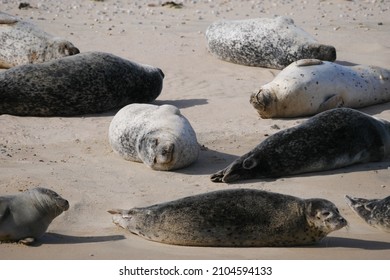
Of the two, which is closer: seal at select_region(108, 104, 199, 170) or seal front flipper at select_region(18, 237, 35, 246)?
seal front flipper at select_region(18, 237, 35, 246)

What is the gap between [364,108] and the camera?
10164mm

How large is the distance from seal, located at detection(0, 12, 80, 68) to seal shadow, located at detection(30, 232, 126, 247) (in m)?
5.51

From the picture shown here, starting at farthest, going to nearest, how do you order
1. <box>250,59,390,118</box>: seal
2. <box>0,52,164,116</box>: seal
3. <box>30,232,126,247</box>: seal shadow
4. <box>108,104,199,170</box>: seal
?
<box>0,52,164,116</box>: seal → <box>250,59,390,118</box>: seal → <box>108,104,199,170</box>: seal → <box>30,232,126,247</box>: seal shadow

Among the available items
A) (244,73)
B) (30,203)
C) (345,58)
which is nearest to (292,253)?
(30,203)

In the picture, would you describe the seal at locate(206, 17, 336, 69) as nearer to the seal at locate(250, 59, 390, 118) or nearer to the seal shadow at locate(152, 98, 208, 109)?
the seal at locate(250, 59, 390, 118)

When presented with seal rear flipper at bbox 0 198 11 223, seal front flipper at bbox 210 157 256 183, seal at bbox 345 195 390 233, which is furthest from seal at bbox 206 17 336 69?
seal rear flipper at bbox 0 198 11 223

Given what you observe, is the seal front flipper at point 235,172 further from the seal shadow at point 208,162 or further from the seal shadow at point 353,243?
the seal shadow at point 353,243

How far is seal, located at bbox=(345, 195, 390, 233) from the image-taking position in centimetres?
646

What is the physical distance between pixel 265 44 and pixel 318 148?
14.8 ft

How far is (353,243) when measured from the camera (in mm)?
6047

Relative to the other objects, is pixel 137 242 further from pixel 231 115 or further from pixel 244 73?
pixel 244 73

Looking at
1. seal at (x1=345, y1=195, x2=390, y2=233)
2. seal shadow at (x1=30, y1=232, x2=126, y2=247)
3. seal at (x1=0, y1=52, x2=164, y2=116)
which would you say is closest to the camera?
seal shadow at (x1=30, y1=232, x2=126, y2=247)

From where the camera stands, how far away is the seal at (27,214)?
19.0 feet

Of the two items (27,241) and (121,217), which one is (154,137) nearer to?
(121,217)
